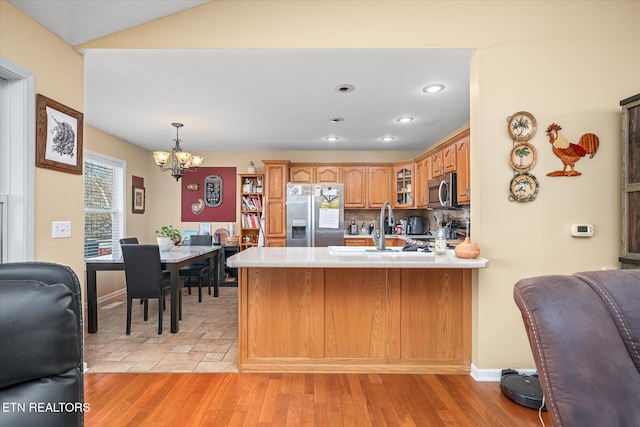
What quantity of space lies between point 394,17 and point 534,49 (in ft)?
3.24

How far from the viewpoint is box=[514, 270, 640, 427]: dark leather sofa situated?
2.54 ft

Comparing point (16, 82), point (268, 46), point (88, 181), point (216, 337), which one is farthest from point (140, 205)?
point (268, 46)

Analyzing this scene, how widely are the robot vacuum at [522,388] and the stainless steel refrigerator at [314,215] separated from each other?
3.25m

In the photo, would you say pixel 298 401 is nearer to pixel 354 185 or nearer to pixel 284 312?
pixel 284 312

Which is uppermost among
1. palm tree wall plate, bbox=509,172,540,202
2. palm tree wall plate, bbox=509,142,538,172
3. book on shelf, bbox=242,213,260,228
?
palm tree wall plate, bbox=509,142,538,172

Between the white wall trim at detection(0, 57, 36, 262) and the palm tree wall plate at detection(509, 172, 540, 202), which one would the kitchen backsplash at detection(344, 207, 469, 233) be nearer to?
the palm tree wall plate at detection(509, 172, 540, 202)

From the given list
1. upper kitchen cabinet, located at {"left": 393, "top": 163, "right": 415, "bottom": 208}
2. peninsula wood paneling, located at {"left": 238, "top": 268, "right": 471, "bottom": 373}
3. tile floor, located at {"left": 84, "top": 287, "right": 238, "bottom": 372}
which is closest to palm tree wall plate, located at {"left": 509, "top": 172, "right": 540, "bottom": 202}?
peninsula wood paneling, located at {"left": 238, "top": 268, "right": 471, "bottom": 373}

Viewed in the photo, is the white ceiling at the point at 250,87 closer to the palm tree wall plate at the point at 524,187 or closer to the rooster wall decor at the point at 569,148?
the rooster wall decor at the point at 569,148

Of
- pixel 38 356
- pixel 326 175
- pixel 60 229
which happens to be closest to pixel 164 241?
pixel 60 229

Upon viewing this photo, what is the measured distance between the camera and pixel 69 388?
745mm

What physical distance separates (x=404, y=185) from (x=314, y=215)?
5.15ft

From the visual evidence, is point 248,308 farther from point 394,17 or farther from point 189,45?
point 394,17

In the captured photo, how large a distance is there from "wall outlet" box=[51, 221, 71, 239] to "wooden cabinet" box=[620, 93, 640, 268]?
375 centimetres

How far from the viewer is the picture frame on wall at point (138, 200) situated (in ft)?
17.4
